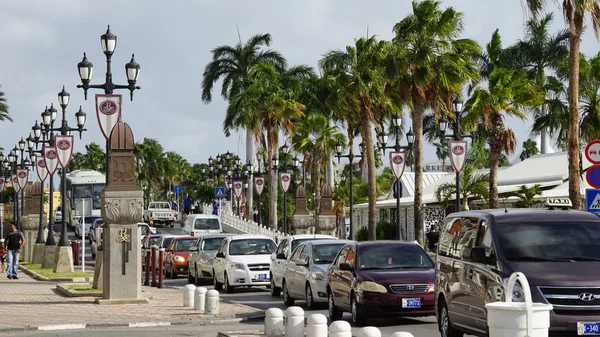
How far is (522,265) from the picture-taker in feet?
41.1

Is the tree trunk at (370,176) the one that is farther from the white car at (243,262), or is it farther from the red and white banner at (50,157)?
the white car at (243,262)

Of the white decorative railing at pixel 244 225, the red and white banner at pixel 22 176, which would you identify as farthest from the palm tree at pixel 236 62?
the red and white banner at pixel 22 176

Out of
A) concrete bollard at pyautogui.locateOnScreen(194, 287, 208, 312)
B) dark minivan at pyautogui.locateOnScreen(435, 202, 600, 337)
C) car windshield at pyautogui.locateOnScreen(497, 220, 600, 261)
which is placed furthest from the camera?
concrete bollard at pyautogui.locateOnScreen(194, 287, 208, 312)

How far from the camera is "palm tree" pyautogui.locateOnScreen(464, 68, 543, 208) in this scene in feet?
129

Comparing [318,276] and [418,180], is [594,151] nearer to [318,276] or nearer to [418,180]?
[318,276]

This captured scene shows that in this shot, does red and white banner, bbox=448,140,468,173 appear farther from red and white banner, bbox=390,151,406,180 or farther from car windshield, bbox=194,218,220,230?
car windshield, bbox=194,218,220,230

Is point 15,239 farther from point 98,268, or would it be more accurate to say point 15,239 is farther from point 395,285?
point 395,285

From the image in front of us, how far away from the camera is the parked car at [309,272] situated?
21391mm

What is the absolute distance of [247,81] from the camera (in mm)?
68688

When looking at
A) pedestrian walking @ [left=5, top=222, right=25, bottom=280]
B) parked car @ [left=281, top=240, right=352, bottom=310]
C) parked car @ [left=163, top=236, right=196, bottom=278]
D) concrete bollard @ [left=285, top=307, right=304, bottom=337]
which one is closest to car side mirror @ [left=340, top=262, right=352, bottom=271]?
parked car @ [left=281, top=240, right=352, bottom=310]

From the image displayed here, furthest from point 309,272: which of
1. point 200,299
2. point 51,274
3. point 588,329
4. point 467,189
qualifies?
point 467,189

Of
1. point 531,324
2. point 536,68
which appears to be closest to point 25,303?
point 531,324

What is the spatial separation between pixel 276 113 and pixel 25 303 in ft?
132

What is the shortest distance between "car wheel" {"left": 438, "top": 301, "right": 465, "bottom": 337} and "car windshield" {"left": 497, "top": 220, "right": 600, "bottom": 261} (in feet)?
5.25
